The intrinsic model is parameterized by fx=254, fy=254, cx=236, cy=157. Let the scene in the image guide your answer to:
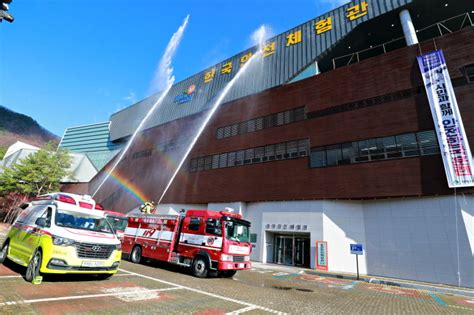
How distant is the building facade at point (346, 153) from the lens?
1761 cm

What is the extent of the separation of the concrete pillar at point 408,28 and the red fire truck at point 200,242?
21.9m

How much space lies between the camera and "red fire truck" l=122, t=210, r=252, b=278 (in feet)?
39.9

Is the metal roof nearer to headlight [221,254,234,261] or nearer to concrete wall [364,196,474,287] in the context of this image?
concrete wall [364,196,474,287]

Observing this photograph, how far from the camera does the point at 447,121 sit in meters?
17.4

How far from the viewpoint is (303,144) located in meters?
23.5

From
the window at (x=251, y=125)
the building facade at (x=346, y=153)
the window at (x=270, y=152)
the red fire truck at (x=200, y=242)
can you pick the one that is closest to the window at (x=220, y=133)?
the building facade at (x=346, y=153)

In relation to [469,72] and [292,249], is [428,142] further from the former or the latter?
[292,249]

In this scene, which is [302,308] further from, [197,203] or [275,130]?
[197,203]

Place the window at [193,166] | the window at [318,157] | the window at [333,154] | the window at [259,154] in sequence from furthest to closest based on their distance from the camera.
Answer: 1. the window at [193,166]
2. the window at [259,154]
3. the window at [318,157]
4. the window at [333,154]

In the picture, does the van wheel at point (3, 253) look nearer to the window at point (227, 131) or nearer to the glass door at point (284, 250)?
the glass door at point (284, 250)

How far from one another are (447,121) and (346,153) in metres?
6.81

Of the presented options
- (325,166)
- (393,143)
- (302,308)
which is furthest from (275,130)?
(302,308)

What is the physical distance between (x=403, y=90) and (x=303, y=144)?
8.76 metres

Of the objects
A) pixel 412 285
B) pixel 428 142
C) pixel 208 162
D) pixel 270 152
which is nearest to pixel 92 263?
pixel 412 285
